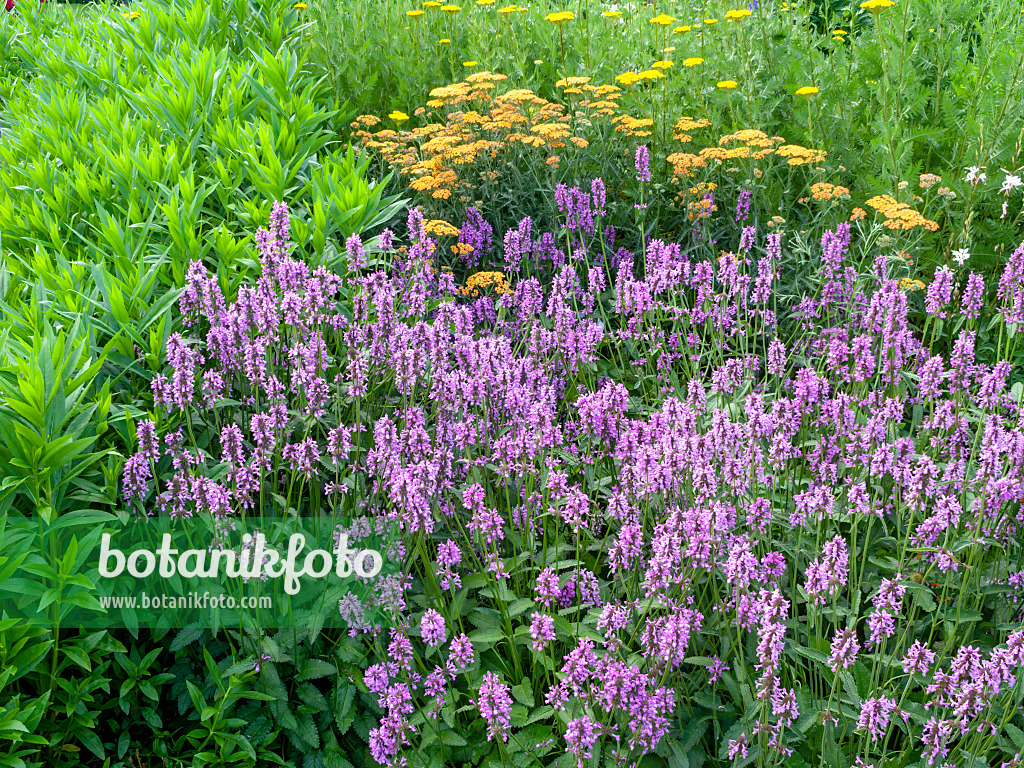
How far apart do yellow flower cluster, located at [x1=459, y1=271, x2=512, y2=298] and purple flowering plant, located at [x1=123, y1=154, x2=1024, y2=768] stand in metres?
0.94

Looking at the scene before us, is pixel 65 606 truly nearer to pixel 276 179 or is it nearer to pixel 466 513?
pixel 466 513

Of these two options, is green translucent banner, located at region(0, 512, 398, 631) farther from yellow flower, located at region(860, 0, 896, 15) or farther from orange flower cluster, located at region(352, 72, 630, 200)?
yellow flower, located at region(860, 0, 896, 15)

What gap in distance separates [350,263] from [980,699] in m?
2.49

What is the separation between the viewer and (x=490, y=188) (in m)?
5.77

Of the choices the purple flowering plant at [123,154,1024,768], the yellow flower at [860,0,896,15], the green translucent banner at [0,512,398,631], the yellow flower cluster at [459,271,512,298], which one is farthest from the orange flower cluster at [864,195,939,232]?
the green translucent banner at [0,512,398,631]

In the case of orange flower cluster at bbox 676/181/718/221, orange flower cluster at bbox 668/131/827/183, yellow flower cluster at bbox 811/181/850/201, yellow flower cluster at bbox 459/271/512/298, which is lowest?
yellow flower cluster at bbox 459/271/512/298

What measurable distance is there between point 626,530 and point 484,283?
2381 mm

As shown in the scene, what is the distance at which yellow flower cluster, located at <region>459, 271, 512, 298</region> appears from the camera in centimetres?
462

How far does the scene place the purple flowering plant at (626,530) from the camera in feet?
7.53

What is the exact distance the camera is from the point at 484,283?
457cm

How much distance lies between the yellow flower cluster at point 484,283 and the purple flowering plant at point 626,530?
0.94 meters

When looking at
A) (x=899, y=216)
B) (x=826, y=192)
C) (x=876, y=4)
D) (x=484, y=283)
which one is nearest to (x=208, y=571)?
(x=484, y=283)

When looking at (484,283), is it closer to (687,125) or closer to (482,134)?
(687,125)

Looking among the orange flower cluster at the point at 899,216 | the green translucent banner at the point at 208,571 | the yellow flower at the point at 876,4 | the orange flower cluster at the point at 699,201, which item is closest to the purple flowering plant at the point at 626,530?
the green translucent banner at the point at 208,571
